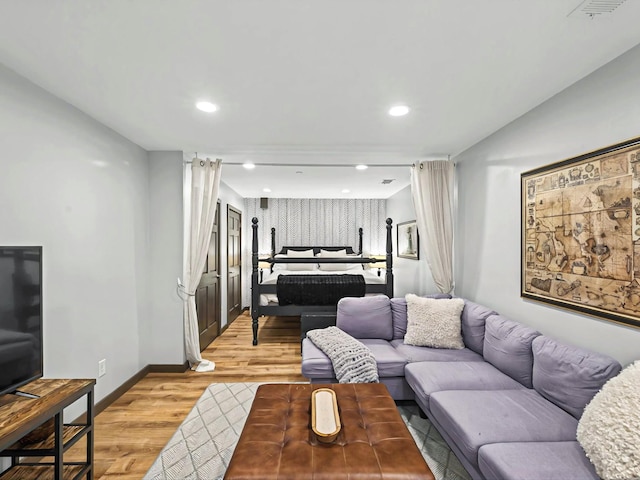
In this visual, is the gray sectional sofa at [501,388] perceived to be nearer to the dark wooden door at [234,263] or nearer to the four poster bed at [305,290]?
the four poster bed at [305,290]

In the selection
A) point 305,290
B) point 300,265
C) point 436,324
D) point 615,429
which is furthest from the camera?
point 300,265

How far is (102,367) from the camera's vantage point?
260 centimetres

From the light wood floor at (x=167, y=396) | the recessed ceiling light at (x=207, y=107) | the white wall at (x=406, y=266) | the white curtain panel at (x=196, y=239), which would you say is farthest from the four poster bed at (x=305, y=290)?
the recessed ceiling light at (x=207, y=107)

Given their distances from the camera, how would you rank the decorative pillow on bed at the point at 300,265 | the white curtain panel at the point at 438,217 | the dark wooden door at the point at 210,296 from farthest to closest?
the decorative pillow on bed at the point at 300,265 < the dark wooden door at the point at 210,296 < the white curtain panel at the point at 438,217

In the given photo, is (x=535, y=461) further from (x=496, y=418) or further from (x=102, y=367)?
(x=102, y=367)

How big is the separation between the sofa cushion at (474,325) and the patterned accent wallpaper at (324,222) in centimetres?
388

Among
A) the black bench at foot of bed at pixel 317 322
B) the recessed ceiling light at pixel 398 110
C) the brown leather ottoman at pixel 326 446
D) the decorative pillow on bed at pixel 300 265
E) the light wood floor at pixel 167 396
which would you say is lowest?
the light wood floor at pixel 167 396

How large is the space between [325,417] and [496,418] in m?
0.95

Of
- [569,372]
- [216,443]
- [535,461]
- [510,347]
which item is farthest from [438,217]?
[216,443]

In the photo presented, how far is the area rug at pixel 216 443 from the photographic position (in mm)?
1902

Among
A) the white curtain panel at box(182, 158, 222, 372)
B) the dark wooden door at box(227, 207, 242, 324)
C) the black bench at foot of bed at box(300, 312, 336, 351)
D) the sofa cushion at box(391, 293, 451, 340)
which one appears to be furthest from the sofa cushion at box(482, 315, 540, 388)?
the dark wooden door at box(227, 207, 242, 324)

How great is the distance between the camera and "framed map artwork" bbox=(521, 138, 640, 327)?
165 cm

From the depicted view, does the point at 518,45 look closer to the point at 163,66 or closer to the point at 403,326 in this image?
the point at 163,66

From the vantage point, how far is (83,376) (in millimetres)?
2369
